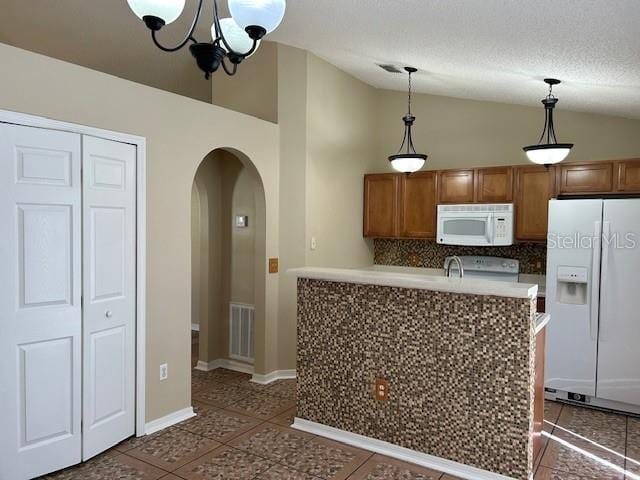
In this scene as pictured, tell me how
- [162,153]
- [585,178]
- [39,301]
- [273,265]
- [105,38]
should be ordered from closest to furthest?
[39,301], [162,153], [105,38], [585,178], [273,265]

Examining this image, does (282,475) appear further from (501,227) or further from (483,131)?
(483,131)

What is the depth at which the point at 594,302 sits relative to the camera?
3.86 metres

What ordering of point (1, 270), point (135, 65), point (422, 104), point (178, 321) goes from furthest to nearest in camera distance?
point (422, 104) → point (135, 65) → point (178, 321) → point (1, 270)

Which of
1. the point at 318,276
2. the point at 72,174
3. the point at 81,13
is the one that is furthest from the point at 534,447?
the point at 81,13

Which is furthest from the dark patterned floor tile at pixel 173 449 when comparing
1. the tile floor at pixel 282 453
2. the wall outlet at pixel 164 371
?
the wall outlet at pixel 164 371

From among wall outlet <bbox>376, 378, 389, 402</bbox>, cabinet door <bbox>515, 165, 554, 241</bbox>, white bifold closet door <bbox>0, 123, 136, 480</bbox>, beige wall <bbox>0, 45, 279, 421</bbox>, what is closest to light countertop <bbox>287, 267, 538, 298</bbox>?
wall outlet <bbox>376, 378, 389, 402</bbox>

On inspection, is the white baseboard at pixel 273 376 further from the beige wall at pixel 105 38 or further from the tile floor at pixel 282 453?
the beige wall at pixel 105 38

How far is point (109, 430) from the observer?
10.1ft

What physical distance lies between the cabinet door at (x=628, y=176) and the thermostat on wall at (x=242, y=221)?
336cm

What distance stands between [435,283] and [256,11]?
1.78 meters

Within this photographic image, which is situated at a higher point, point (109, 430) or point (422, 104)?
point (422, 104)

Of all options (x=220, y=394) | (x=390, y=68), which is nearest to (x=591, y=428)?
(x=220, y=394)

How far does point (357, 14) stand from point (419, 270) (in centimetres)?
322

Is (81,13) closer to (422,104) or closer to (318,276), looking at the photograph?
(318,276)
